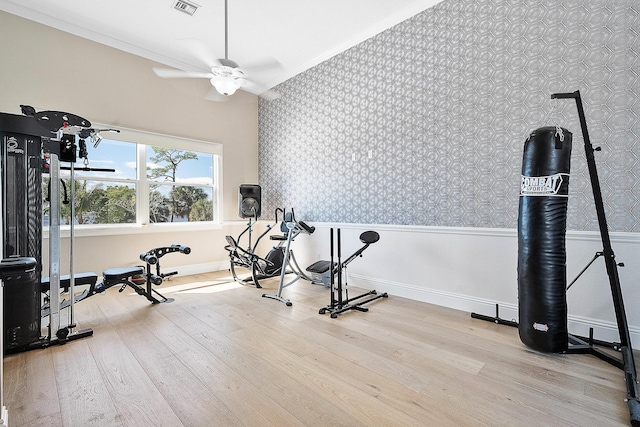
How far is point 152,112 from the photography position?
14.4 ft

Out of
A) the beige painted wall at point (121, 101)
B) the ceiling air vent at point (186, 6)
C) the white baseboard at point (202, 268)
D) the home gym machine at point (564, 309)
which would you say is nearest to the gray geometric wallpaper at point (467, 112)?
the home gym machine at point (564, 309)

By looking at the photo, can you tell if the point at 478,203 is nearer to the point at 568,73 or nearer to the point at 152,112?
the point at 568,73

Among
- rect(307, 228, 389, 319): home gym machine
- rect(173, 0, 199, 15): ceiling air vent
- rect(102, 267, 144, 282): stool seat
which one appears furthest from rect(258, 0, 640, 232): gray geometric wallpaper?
rect(102, 267, 144, 282): stool seat

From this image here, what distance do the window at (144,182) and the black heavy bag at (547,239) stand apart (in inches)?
183

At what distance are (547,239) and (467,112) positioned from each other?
5.15 feet

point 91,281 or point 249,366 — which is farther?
point 91,281

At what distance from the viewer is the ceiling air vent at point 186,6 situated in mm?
3334

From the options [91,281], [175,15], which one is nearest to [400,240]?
[91,281]

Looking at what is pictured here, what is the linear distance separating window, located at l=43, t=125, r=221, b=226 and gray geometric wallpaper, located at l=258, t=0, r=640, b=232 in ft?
5.78

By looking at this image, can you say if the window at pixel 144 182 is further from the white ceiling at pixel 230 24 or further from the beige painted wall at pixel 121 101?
the white ceiling at pixel 230 24

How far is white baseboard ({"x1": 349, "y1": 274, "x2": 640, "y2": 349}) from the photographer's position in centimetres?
231

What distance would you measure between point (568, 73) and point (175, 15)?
4.23 metres

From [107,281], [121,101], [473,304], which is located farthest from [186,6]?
[473,304]

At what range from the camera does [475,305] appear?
298 cm
